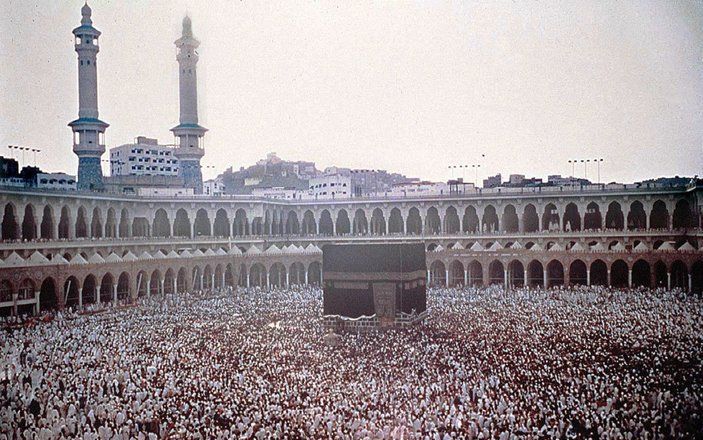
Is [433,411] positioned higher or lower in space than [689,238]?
lower

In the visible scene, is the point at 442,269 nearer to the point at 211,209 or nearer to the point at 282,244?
the point at 282,244

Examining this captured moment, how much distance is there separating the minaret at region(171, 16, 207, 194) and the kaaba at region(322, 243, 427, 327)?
2200cm

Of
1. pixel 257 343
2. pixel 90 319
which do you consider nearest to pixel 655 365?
pixel 257 343

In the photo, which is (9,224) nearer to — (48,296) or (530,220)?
(48,296)

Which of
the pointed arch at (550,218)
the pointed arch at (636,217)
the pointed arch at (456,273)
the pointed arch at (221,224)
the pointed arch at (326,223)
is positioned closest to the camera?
the pointed arch at (456,273)

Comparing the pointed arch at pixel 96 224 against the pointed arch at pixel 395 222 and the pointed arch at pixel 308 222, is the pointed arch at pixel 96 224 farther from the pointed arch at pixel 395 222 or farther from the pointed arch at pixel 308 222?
the pointed arch at pixel 395 222

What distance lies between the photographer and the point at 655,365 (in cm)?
1521

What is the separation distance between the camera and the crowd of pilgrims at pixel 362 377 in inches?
473

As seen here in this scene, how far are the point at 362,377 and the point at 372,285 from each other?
7504 mm

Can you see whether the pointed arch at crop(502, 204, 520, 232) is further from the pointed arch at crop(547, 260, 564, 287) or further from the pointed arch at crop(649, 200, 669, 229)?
the pointed arch at crop(649, 200, 669, 229)

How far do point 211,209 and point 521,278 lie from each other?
1843 centimetres

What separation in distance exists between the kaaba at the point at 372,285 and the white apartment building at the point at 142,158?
37.4m

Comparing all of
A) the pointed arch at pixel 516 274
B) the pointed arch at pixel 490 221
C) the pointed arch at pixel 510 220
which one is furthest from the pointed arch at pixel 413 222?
the pointed arch at pixel 516 274

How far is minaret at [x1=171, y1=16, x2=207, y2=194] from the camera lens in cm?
4212
